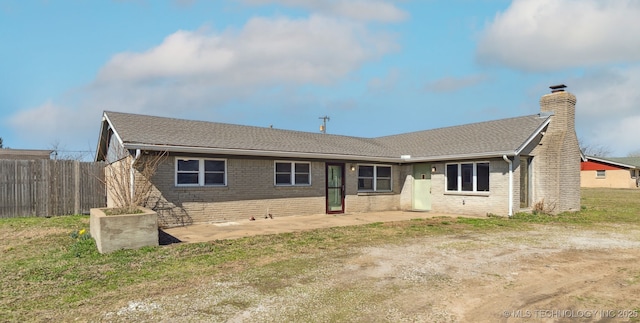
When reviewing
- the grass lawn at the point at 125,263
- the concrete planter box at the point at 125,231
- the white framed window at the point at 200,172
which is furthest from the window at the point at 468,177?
the concrete planter box at the point at 125,231

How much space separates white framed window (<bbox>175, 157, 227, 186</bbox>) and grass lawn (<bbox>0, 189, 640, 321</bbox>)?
10.8ft

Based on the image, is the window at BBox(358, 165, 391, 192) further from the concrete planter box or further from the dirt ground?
the concrete planter box

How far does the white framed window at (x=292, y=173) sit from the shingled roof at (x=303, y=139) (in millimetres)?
665

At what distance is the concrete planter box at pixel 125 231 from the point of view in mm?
7594

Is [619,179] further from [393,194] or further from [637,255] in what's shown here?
[637,255]

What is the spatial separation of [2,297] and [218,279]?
9.20 ft

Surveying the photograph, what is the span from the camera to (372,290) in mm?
5184

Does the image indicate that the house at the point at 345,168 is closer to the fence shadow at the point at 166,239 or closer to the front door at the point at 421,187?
the front door at the point at 421,187

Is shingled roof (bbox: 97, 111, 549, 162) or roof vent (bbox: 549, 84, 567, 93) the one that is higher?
roof vent (bbox: 549, 84, 567, 93)

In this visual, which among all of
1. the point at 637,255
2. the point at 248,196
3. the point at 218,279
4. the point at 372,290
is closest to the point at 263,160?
the point at 248,196

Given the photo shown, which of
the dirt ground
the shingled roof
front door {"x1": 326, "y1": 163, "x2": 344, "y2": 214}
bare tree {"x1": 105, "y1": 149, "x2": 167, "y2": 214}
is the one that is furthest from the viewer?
front door {"x1": 326, "y1": 163, "x2": 344, "y2": 214}

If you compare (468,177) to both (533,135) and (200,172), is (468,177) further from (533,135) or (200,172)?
(200,172)

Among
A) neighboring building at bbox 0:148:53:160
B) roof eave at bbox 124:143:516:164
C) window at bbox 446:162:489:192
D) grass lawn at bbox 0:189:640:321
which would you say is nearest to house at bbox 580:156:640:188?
window at bbox 446:162:489:192

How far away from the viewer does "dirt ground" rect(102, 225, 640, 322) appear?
14.0 ft
